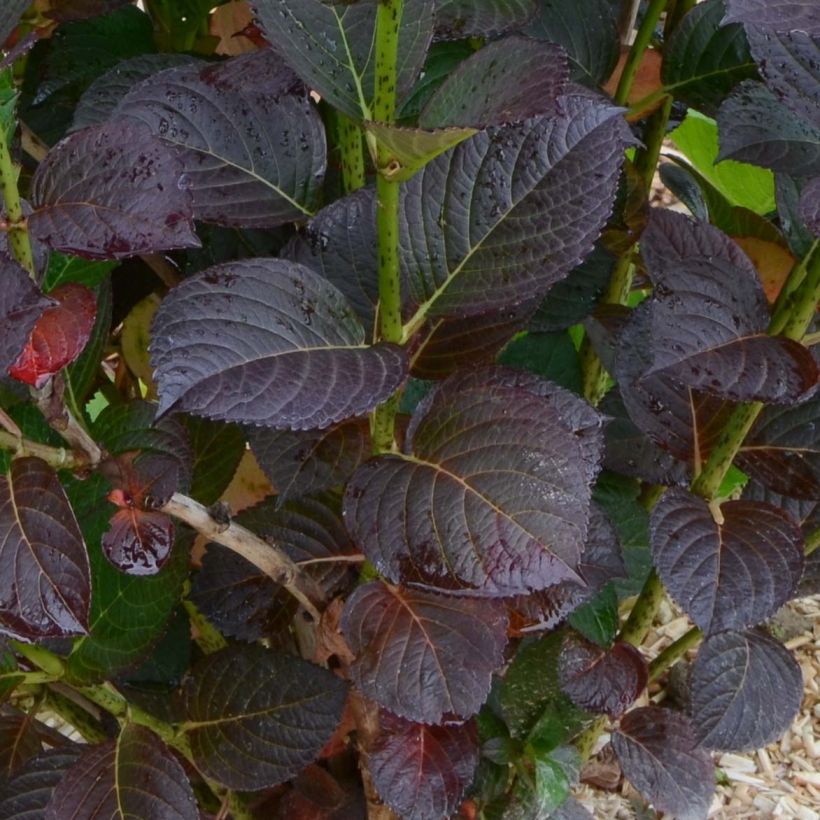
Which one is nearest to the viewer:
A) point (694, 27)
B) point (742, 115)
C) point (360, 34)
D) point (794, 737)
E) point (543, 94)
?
point (543, 94)

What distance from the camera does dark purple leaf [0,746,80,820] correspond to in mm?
838

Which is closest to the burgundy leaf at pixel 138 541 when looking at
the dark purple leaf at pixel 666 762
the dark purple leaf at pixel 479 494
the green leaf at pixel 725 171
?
the dark purple leaf at pixel 479 494

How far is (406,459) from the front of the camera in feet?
2.15

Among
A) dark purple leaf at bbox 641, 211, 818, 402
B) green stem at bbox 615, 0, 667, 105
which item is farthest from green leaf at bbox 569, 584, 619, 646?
green stem at bbox 615, 0, 667, 105

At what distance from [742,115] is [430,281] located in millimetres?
280

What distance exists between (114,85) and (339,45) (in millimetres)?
236

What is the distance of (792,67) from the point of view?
0.68m

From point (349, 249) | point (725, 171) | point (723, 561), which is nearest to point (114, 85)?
point (349, 249)

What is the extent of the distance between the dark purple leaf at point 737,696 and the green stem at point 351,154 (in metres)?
0.51

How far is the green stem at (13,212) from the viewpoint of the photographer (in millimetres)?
521

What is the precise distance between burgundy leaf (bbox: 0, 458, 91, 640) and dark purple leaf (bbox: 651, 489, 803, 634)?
42 cm

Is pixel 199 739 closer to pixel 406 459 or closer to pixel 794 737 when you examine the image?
pixel 406 459

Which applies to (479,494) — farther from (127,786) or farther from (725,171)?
(725,171)

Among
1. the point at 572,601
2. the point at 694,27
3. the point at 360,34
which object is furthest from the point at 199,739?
the point at 694,27
